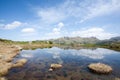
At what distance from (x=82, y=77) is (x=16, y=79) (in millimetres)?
20128

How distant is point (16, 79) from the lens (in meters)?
37.6

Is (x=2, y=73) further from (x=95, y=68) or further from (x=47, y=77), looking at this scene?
(x=95, y=68)

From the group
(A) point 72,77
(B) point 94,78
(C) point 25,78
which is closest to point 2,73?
(C) point 25,78

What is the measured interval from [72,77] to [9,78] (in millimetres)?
19270

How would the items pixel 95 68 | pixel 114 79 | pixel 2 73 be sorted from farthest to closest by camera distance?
pixel 95 68
pixel 2 73
pixel 114 79

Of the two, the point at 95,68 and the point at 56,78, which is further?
the point at 95,68

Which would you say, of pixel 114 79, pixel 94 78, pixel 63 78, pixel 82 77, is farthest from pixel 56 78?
pixel 114 79

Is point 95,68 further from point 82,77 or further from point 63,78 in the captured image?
point 63,78

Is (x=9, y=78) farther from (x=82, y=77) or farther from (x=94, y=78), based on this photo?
(x=94, y=78)

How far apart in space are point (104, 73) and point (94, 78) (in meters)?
7.04

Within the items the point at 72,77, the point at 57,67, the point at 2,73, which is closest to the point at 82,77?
the point at 72,77

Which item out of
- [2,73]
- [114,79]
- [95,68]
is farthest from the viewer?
[95,68]

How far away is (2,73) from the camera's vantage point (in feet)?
140

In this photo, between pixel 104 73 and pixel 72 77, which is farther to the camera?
pixel 104 73
